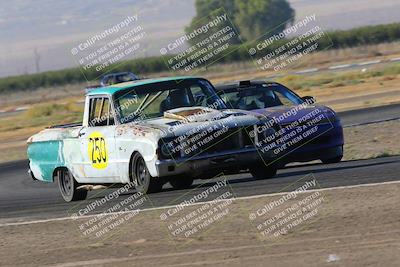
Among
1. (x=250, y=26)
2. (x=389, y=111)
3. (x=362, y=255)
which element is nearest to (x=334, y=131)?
(x=362, y=255)

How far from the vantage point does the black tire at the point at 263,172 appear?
15.2 m

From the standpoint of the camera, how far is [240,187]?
14578 mm

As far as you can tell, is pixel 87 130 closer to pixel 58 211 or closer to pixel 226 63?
pixel 58 211

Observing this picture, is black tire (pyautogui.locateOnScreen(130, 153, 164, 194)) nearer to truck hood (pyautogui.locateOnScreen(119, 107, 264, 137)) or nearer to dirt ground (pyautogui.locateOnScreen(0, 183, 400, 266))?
truck hood (pyautogui.locateOnScreen(119, 107, 264, 137))

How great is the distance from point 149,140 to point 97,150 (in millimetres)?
1383

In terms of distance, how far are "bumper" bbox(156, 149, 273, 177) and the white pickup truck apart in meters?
0.01

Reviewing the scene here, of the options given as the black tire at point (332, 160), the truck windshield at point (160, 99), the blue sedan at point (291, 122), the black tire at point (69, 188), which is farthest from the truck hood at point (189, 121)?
the black tire at point (332, 160)

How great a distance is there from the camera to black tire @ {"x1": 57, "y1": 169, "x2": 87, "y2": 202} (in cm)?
1574

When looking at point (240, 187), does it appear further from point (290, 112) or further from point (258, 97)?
point (258, 97)

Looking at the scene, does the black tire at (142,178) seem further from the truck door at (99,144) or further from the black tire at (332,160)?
the black tire at (332,160)

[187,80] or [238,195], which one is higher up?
[187,80]

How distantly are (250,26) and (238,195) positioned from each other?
429 ft

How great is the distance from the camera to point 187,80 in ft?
51.0

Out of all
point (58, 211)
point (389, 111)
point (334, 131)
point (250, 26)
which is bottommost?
A: point (250, 26)
